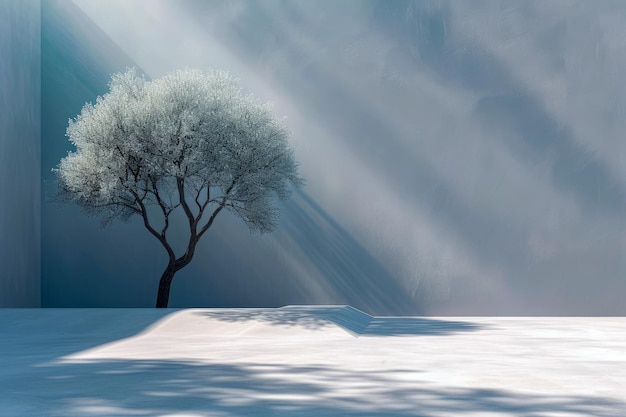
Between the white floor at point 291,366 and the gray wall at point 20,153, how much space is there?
405 cm

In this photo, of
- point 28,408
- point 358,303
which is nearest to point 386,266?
point 358,303

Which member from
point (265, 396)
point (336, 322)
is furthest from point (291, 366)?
point (336, 322)

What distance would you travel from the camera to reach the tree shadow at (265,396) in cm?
400

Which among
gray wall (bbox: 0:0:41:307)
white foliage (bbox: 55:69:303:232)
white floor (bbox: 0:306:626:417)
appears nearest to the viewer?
white floor (bbox: 0:306:626:417)

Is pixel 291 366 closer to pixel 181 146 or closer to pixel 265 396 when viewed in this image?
pixel 265 396

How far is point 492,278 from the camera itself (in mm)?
15117

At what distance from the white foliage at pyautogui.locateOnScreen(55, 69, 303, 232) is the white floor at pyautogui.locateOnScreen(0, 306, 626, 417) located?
7.46 ft

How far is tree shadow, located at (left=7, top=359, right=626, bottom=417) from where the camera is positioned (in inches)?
157

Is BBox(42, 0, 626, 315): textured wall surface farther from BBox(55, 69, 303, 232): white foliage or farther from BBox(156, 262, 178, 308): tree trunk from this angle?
BBox(55, 69, 303, 232): white foliage

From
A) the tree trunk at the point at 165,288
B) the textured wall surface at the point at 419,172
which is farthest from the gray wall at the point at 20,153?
the tree trunk at the point at 165,288

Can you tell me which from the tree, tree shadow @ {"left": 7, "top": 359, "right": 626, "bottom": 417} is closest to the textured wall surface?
the tree

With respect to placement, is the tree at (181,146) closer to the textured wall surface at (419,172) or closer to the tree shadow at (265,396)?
the textured wall surface at (419,172)

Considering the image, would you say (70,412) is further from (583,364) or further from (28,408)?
(583,364)

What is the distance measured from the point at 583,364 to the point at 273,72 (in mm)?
10535
